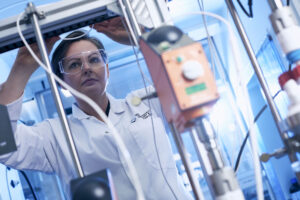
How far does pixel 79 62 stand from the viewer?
1358mm

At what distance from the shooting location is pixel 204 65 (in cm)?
54

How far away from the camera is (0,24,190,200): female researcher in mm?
1265

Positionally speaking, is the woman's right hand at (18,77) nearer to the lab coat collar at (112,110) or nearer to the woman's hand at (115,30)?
the woman's hand at (115,30)

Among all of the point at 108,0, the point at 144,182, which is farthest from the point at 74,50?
the point at 144,182

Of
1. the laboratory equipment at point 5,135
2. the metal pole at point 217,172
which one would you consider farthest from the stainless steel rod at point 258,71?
the laboratory equipment at point 5,135

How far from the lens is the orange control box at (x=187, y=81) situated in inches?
20.1

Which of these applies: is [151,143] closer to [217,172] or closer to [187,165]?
[187,165]

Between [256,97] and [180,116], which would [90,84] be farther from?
[256,97]

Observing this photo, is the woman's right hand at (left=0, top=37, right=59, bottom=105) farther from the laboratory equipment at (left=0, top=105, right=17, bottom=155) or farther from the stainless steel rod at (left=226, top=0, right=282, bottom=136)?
the stainless steel rod at (left=226, top=0, right=282, bottom=136)

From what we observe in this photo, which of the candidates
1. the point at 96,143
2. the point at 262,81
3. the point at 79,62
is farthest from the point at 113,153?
the point at 262,81

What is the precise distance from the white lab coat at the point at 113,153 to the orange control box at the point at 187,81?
795mm

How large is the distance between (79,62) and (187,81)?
935 millimetres

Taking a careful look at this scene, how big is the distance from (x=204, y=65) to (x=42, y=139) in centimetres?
99

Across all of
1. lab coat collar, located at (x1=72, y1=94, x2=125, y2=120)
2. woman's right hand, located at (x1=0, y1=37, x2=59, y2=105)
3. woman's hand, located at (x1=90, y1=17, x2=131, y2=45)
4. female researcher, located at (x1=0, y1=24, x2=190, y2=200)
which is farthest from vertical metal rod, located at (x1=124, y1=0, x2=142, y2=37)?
lab coat collar, located at (x1=72, y1=94, x2=125, y2=120)
